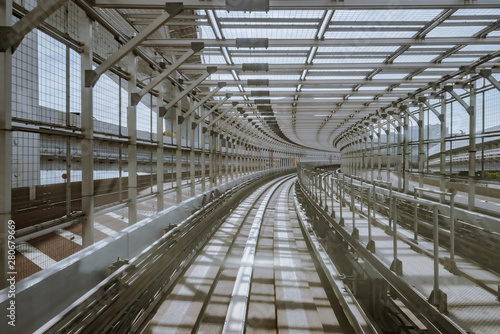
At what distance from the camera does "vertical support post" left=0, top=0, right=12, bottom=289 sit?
8.98ft

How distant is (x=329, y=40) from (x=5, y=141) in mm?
5016

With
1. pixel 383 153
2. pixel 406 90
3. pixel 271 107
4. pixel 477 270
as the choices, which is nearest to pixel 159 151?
pixel 477 270

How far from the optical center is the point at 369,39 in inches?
219

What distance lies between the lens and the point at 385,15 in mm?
4758

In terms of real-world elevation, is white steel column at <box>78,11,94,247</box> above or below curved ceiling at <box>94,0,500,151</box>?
Answer: below

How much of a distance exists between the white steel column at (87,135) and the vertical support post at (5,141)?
1.20m

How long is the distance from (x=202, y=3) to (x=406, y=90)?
290 inches

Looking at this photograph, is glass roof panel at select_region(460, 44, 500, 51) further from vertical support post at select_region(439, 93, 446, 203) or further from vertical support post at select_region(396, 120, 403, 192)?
vertical support post at select_region(396, 120, 403, 192)

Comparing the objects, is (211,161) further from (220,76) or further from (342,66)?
(342,66)

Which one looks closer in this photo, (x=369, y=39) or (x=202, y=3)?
(x=202, y=3)

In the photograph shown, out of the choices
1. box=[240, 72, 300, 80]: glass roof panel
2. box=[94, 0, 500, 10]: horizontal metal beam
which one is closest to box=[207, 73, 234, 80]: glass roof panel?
box=[240, 72, 300, 80]: glass roof panel

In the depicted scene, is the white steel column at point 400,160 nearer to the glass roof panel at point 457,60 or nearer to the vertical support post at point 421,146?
the vertical support post at point 421,146

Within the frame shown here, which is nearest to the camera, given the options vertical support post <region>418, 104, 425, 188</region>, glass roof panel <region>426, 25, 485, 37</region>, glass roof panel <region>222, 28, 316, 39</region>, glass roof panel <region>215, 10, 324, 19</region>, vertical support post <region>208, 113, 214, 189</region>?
glass roof panel <region>215, 10, 324, 19</region>

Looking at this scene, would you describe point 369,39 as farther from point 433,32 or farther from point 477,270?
point 477,270
